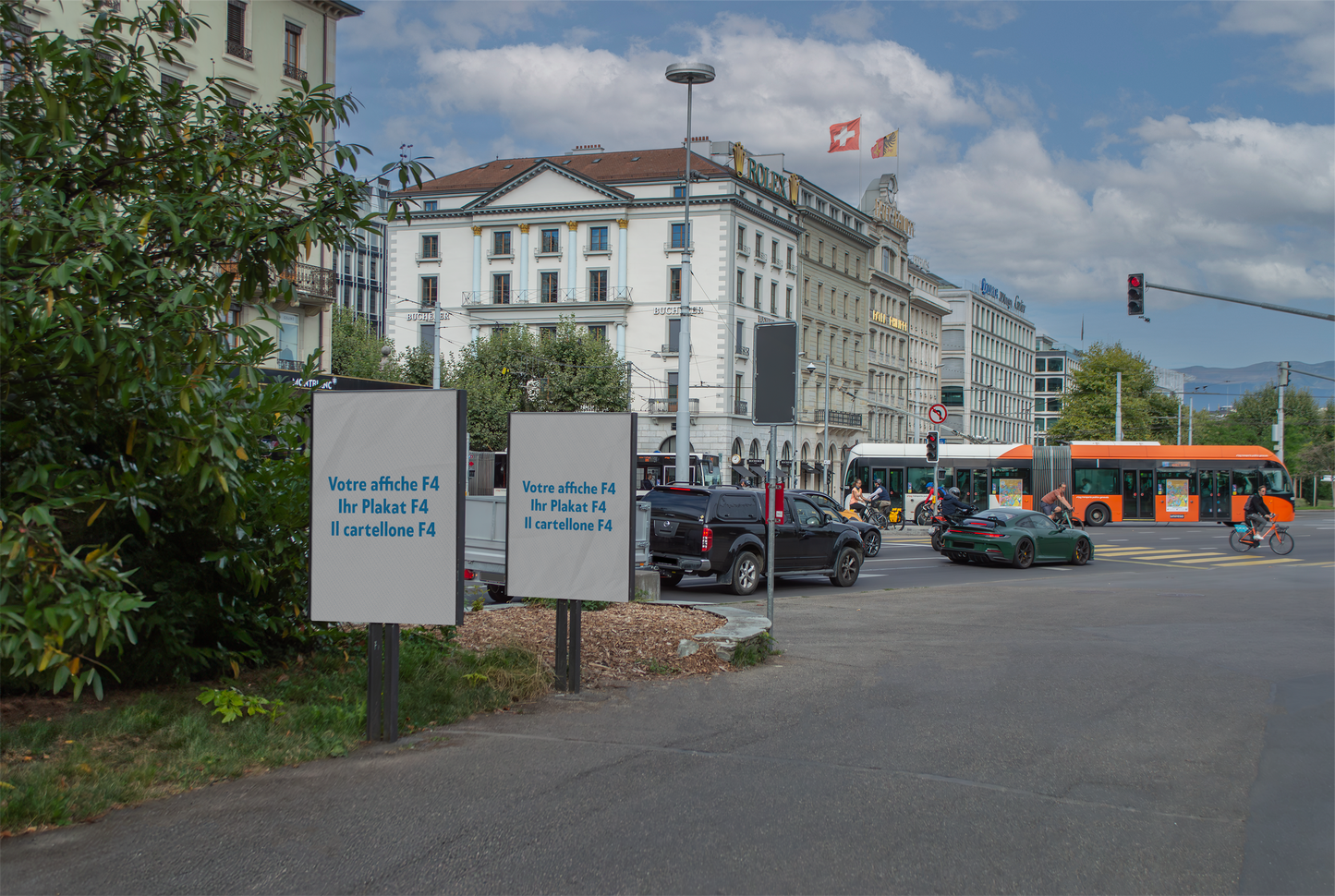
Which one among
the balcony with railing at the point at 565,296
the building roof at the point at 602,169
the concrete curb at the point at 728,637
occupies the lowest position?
the concrete curb at the point at 728,637

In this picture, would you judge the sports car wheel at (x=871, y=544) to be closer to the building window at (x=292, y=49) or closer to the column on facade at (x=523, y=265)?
the building window at (x=292, y=49)

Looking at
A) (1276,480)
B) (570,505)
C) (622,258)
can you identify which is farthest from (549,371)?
(570,505)

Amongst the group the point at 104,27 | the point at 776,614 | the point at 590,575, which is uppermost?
the point at 104,27

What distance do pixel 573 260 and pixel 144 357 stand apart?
68612 mm

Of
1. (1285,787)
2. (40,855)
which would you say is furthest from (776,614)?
(40,855)

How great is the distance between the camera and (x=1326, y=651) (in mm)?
12469

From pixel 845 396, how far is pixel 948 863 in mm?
84821

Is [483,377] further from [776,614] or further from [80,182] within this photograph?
[80,182]

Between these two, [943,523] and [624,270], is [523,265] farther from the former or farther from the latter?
[943,523]

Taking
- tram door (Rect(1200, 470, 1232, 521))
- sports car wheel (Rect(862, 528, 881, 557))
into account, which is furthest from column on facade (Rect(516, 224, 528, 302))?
sports car wheel (Rect(862, 528, 881, 557))

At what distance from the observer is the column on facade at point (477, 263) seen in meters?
74.8

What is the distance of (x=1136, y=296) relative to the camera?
26.7 m

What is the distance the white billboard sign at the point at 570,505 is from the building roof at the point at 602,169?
65.5 metres

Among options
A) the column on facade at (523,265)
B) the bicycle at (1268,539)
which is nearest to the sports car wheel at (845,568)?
the bicycle at (1268,539)
